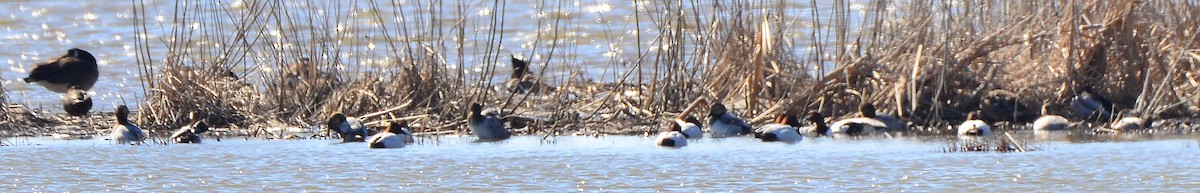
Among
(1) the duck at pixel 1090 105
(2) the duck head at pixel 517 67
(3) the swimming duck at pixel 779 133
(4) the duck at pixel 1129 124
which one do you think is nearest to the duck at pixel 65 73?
(2) the duck head at pixel 517 67

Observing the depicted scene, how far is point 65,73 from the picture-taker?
587 inches

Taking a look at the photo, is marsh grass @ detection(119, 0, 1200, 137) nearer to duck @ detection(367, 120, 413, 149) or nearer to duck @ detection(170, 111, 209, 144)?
duck @ detection(170, 111, 209, 144)

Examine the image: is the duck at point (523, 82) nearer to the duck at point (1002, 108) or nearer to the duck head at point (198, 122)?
the duck head at point (198, 122)

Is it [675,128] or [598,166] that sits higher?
[675,128]

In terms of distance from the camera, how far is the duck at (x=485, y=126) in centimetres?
1003

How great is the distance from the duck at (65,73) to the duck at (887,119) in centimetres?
608

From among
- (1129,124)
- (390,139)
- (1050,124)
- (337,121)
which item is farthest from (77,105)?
(1129,124)

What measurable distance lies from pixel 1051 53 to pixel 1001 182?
3582 millimetres

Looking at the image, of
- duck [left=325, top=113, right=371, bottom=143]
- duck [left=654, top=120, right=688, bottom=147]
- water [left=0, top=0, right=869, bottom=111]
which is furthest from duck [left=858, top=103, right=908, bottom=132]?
duck [left=325, top=113, right=371, bottom=143]

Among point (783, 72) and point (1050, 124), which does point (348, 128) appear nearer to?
point (783, 72)

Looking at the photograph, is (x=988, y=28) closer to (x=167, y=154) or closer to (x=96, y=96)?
(x=167, y=154)

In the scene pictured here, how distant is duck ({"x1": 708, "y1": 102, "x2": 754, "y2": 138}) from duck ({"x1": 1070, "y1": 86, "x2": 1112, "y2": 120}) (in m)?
1.58

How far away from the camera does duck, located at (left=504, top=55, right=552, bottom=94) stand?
11.3m

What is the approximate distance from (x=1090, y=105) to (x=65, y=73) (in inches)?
298
